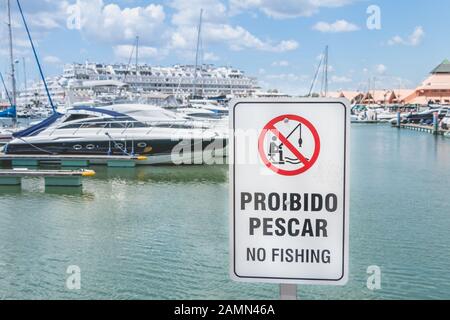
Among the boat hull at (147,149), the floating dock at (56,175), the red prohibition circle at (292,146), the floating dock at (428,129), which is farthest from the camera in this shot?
the floating dock at (428,129)

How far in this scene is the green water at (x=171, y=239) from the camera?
9.12 meters

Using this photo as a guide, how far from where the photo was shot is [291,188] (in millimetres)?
1519

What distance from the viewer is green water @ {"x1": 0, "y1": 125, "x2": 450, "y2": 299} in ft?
29.9

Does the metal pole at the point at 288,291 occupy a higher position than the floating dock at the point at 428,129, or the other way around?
the floating dock at the point at 428,129

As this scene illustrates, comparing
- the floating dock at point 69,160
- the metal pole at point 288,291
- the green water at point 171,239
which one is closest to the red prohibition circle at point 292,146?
the metal pole at point 288,291

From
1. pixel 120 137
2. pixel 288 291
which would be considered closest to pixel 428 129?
pixel 120 137

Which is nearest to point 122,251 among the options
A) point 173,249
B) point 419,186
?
point 173,249

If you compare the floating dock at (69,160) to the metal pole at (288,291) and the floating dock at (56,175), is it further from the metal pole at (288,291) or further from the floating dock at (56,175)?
the metal pole at (288,291)

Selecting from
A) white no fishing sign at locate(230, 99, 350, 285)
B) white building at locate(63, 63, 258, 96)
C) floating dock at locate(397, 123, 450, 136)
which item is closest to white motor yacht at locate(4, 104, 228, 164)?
white no fishing sign at locate(230, 99, 350, 285)

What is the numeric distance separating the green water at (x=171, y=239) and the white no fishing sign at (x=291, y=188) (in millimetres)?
6124

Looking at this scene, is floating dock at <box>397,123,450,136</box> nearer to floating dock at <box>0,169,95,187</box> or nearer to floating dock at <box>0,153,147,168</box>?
floating dock at <box>0,153,147,168</box>

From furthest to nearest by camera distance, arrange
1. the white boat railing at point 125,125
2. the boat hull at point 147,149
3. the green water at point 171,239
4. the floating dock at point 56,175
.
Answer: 1. the white boat railing at point 125,125
2. the boat hull at point 147,149
3. the floating dock at point 56,175
4. the green water at point 171,239

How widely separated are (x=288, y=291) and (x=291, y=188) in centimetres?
32

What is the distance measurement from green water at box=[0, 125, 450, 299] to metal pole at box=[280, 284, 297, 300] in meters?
6.08
